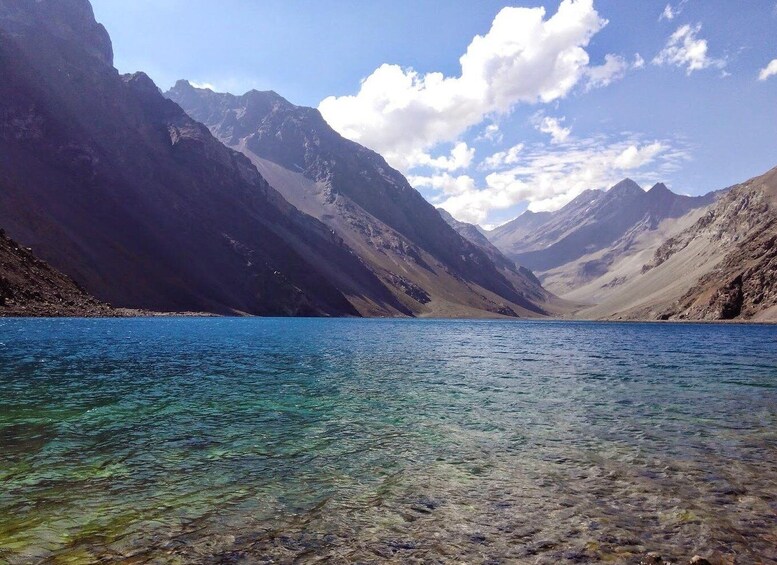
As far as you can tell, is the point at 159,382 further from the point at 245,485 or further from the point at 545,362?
the point at 545,362

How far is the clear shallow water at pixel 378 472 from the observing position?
10.2 meters

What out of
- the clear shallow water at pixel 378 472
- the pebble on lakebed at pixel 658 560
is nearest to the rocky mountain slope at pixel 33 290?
the clear shallow water at pixel 378 472

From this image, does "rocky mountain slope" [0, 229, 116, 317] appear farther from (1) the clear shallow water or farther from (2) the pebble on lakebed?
(2) the pebble on lakebed

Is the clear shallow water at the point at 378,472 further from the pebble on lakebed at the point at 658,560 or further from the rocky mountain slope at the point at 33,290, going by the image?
the rocky mountain slope at the point at 33,290

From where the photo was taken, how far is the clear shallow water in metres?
10.2

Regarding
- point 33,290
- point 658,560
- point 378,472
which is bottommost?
point 378,472

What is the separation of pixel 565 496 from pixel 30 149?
800ft

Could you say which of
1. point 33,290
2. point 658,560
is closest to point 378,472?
point 658,560

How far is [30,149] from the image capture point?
197625 millimetres

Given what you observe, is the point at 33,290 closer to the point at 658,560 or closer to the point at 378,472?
the point at 378,472

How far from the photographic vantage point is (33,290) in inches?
4188

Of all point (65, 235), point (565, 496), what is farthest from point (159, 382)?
point (65, 235)

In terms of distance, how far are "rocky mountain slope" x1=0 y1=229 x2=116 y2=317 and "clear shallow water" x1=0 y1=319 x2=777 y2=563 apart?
82.8 meters

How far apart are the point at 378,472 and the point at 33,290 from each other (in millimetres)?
119039
